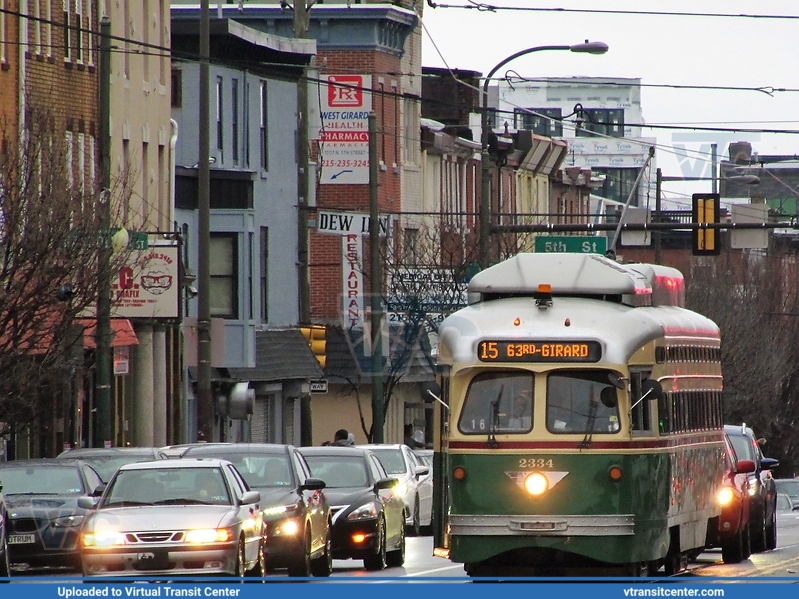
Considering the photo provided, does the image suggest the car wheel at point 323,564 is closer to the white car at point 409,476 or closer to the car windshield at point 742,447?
the white car at point 409,476

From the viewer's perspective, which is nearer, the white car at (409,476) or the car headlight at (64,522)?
the car headlight at (64,522)

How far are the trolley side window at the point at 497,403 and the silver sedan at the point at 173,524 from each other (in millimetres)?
2278

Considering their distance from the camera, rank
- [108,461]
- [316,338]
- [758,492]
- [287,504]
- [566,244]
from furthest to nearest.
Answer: [316,338]
[566,244]
[758,492]
[108,461]
[287,504]

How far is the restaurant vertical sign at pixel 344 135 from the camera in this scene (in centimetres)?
4688

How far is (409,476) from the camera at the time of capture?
32.1 metres

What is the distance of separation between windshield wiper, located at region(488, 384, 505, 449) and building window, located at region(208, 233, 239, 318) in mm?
27571

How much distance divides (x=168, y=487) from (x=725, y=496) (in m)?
7.74

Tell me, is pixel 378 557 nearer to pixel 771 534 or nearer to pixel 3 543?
pixel 3 543

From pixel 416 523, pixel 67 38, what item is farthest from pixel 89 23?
pixel 416 523

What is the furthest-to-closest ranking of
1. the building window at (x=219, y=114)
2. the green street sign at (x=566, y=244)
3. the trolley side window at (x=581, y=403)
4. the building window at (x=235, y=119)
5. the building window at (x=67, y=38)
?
1. the building window at (x=235, y=119)
2. the building window at (x=219, y=114)
3. the building window at (x=67, y=38)
4. the green street sign at (x=566, y=244)
5. the trolley side window at (x=581, y=403)

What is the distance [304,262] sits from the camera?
4103 centimetres

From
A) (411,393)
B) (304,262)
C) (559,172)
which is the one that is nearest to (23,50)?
(304,262)

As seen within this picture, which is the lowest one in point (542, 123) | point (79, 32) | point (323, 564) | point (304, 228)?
point (323, 564)

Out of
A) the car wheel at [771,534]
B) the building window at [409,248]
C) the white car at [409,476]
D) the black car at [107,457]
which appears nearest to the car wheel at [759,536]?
the car wheel at [771,534]
